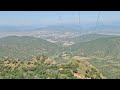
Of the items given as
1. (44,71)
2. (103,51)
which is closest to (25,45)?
(103,51)

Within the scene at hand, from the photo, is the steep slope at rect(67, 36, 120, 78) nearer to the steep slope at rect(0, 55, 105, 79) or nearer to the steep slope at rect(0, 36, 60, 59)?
the steep slope at rect(0, 36, 60, 59)

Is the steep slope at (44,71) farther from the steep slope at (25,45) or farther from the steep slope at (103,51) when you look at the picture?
the steep slope at (25,45)

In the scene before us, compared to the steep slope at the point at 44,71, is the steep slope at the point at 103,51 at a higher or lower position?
lower

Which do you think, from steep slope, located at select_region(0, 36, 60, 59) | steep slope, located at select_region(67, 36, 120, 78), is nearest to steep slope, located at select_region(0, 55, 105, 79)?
steep slope, located at select_region(67, 36, 120, 78)

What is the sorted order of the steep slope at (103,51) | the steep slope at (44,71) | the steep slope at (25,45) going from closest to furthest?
the steep slope at (44,71)
the steep slope at (103,51)
the steep slope at (25,45)

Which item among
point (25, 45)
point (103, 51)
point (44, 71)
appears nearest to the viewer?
point (44, 71)

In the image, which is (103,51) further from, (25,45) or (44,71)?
(44,71)

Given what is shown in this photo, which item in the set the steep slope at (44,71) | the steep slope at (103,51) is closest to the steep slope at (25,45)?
the steep slope at (103,51)

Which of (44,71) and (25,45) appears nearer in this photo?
(44,71)

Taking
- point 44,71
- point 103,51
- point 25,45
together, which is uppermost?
point 44,71

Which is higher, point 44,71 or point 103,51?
point 44,71

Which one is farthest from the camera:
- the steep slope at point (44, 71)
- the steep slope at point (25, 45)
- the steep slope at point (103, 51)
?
the steep slope at point (25, 45)

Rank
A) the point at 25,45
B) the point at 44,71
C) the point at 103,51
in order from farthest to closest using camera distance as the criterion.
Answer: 1. the point at 103,51
2. the point at 25,45
3. the point at 44,71
